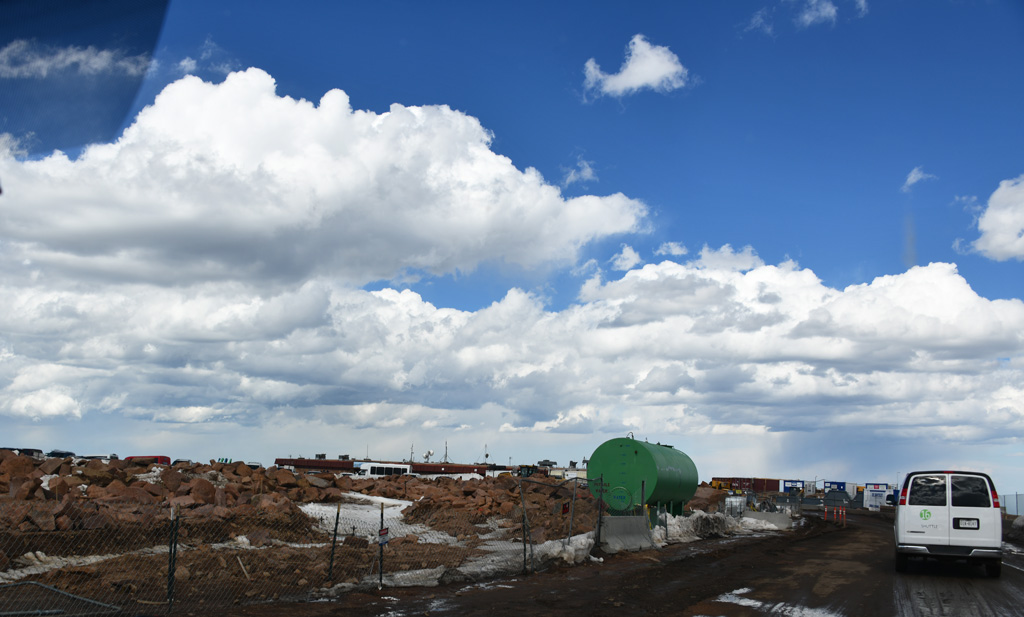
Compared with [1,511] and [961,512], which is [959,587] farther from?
[1,511]

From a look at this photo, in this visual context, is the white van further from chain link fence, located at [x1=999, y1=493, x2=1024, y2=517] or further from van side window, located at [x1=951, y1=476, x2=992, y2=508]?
chain link fence, located at [x1=999, y1=493, x2=1024, y2=517]

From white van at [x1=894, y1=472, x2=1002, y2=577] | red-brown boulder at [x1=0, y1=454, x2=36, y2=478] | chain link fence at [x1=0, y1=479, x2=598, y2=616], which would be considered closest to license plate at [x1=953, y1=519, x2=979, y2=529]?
white van at [x1=894, y1=472, x2=1002, y2=577]

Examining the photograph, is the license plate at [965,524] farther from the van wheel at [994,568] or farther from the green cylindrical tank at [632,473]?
the green cylindrical tank at [632,473]

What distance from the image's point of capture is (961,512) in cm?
1538

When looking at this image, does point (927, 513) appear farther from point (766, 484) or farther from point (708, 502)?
point (766, 484)

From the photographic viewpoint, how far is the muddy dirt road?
38.8 feet

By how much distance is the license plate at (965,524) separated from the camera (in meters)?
15.2

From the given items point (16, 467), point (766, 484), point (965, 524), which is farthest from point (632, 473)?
point (766, 484)

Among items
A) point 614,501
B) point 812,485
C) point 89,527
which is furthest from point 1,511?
point 812,485

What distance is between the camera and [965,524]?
15297 millimetres

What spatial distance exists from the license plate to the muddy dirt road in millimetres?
1083

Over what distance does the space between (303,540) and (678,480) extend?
13.9 meters

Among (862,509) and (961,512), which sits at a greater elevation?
(961,512)

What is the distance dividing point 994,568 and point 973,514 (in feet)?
4.76
